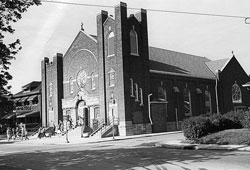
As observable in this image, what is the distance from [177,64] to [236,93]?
12396 mm

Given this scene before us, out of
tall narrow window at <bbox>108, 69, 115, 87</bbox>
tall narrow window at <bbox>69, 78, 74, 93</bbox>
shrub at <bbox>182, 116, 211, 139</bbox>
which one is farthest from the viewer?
tall narrow window at <bbox>69, 78, 74, 93</bbox>

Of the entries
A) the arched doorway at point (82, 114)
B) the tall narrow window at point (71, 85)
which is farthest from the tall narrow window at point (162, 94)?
the tall narrow window at point (71, 85)

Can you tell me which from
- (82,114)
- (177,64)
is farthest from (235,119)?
(177,64)

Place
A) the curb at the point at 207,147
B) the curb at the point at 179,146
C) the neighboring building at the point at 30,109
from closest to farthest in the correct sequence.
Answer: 1. the curb at the point at 207,147
2. the curb at the point at 179,146
3. the neighboring building at the point at 30,109

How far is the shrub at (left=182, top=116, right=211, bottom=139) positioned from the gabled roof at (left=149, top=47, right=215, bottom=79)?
60.5ft

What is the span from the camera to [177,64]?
46344 mm

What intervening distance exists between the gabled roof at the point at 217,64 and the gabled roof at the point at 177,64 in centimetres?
76

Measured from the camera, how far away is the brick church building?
35406 millimetres

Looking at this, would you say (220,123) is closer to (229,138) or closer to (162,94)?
(229,138)

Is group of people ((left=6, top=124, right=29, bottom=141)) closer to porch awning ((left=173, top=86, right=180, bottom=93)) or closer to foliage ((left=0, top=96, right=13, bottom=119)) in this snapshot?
porch awning ((left=173, top=86, right=180, bottom=93))

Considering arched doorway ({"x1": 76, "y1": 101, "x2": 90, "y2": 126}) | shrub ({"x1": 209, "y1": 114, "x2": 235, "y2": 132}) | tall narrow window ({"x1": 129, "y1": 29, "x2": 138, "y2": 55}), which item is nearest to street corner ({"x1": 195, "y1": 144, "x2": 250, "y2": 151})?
shrub ({"x1": 209, "y1": 114, "x2": 235, "y2": 132})

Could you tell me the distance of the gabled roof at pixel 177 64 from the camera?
139 ft

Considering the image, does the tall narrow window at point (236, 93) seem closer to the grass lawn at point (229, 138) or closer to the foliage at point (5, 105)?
the grass lawn at point (229, 138)

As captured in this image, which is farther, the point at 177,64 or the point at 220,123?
the point at 177,64
